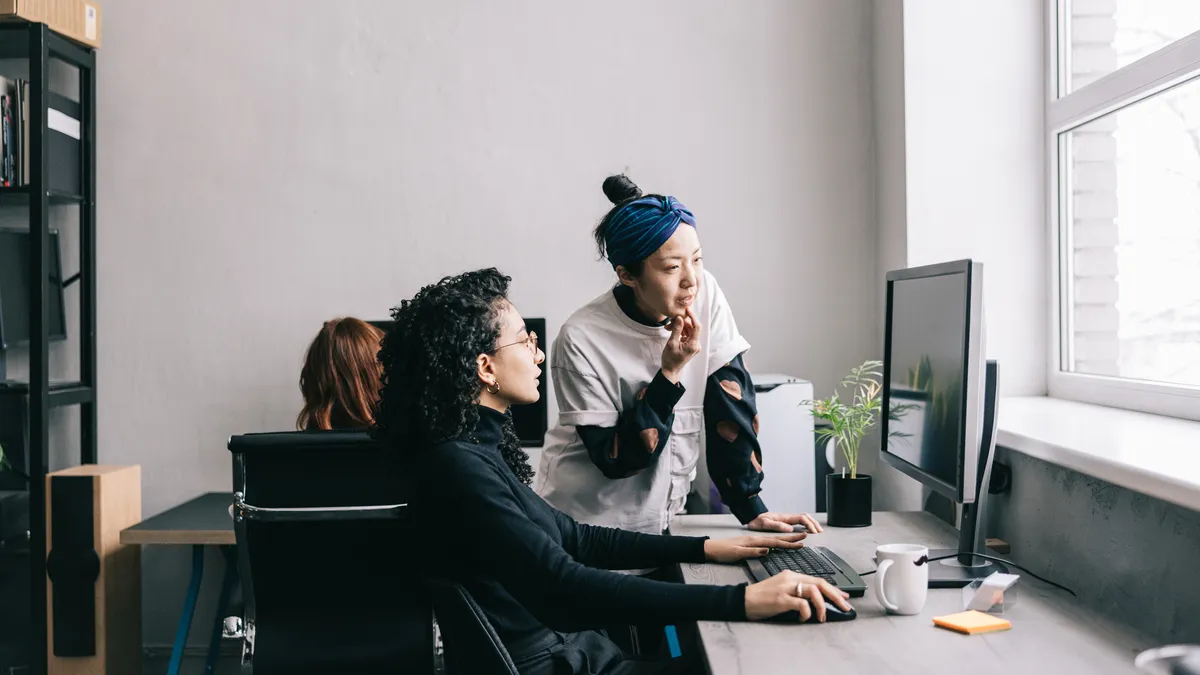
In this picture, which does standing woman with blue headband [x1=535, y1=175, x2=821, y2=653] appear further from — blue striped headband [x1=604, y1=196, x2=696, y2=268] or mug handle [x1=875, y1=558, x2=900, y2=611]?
mug handle [x1=875, y1=558, x2=900, y2=611]

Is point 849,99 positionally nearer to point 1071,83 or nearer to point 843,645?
point 1071,83

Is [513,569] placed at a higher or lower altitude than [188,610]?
higher

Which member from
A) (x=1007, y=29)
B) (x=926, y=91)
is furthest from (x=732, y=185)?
(x=1007, y=29)

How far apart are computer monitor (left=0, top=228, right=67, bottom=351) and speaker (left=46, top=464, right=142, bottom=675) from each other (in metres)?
0.49

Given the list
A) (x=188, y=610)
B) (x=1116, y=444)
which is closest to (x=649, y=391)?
(x=1116, y=444)

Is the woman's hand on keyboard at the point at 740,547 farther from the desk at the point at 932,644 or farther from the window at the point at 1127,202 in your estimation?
the window at the point at 1127,202

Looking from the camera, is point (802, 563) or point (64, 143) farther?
point (64, 143)

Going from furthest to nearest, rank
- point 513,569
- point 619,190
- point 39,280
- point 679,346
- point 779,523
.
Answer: point 39,280, point 619,190, point 779,523, point 679,346, point 513,569

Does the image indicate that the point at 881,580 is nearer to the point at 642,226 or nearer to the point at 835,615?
the point at 835,615

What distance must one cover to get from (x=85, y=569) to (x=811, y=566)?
6.92 ft

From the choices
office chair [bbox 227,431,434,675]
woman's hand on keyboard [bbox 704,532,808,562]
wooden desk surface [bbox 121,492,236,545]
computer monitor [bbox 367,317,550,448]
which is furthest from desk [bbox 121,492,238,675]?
woman's hand on keyboard [bbox 704,532,808,562]

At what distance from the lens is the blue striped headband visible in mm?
1728

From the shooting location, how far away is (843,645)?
3.79 ft

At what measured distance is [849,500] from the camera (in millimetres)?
1843
